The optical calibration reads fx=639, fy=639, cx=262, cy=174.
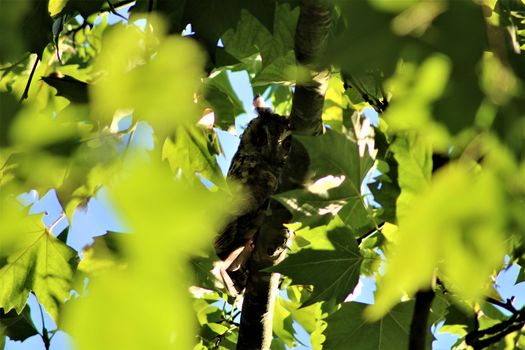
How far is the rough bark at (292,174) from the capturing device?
3.90ft

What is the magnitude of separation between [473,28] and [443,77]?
0.03m

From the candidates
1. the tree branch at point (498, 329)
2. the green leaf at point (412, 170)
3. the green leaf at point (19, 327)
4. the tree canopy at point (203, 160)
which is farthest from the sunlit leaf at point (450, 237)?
the green leaf at point (19, 327)

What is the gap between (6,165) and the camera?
0.55m

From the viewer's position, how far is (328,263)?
1.03 metres

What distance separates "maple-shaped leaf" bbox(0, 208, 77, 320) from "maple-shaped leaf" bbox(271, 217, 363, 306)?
365 millimetres

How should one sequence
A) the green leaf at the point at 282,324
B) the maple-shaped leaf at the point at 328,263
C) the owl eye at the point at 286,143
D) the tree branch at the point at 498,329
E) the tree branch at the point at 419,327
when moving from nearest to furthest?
1. the tree branch at the point at 419,327
2. the tree branch at the point at 498,329
3. the maple-shaped leaf at the point at 328,263
4. the green leaf at the point at 282,324
5. the owl eye at the point at 286,143

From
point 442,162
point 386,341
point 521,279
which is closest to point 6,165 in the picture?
point 442,162

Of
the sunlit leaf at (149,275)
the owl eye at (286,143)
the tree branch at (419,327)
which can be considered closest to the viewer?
the sunlit leaf at (149,275)

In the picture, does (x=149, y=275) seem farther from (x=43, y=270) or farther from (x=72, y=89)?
(x=43, y=270)

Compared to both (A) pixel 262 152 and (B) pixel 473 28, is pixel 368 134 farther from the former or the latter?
(A) pixel 262 152

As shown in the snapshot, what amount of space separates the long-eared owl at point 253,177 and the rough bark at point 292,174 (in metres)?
0.42

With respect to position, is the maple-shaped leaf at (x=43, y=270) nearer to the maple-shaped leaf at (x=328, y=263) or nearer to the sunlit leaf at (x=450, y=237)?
the maple-shaped leaf at (x=328, y=263)

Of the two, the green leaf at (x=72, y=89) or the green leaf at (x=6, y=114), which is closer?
the green leaf at (x=6, y=114)

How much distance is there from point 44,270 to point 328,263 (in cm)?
48
